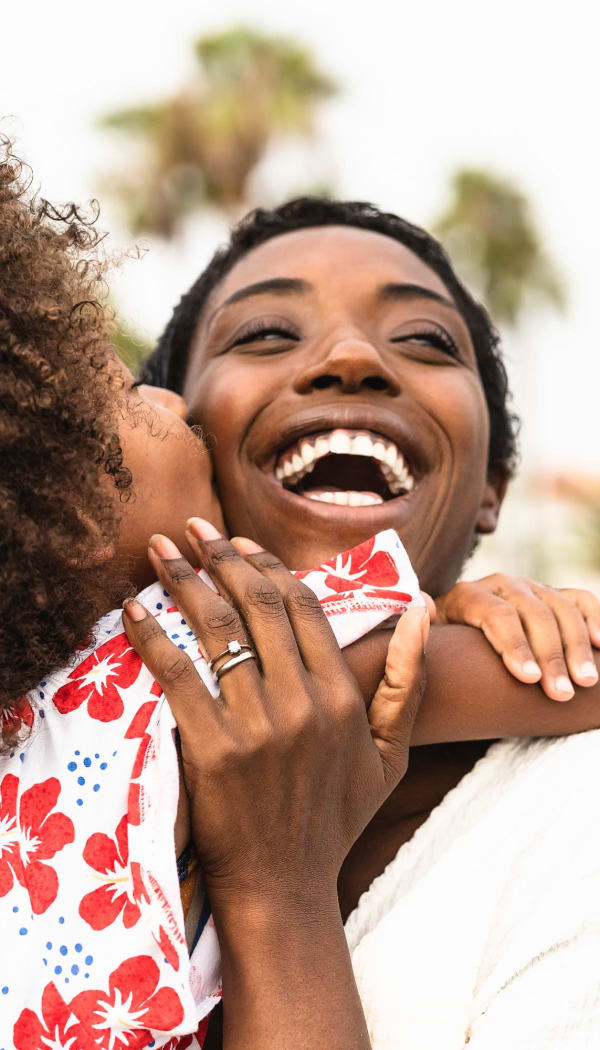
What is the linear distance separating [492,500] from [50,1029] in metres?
2.17

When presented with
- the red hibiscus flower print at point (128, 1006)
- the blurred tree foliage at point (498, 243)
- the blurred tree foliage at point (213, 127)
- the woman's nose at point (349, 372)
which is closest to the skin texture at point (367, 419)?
the woman's nose at point (349, 372)

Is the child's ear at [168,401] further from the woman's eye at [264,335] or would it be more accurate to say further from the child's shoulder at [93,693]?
the child's shoulder at [93,693]

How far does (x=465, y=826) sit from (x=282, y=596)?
2.21 feet

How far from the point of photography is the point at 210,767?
158cm

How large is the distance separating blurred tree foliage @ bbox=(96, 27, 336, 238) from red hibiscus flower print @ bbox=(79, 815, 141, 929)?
19.3 meters

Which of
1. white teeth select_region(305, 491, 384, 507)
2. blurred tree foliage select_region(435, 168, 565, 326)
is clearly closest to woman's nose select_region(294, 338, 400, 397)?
white teeth select_region(305, 491, 384, 507)

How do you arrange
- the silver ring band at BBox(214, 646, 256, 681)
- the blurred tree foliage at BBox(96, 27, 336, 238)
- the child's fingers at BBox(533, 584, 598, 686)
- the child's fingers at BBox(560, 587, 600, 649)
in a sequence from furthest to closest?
the blurred tree foliage at BBox(96, 27, 336, 238) < the child's fingers at BBox(560, 587, 600, 649) < the child's fingers at BBox(533, 584, 598, 686) < the silver ring band at BBox(214, 646, 256, 681)

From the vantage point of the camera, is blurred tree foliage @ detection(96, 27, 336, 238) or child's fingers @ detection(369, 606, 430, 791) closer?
child's fingers @ detection(369, 606, 430, 791)

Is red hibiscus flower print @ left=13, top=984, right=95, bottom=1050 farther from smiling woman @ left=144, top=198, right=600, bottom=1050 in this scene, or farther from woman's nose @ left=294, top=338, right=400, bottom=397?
woman's nose @ left=294, top=338, right=400, bottom=397

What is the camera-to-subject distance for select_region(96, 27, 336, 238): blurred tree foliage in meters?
20.0

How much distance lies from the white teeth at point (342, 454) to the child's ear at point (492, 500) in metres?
0.46

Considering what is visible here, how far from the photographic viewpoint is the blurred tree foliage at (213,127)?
786 inches

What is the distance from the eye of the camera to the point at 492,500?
129 inches

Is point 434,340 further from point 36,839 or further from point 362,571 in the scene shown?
point 36,839
